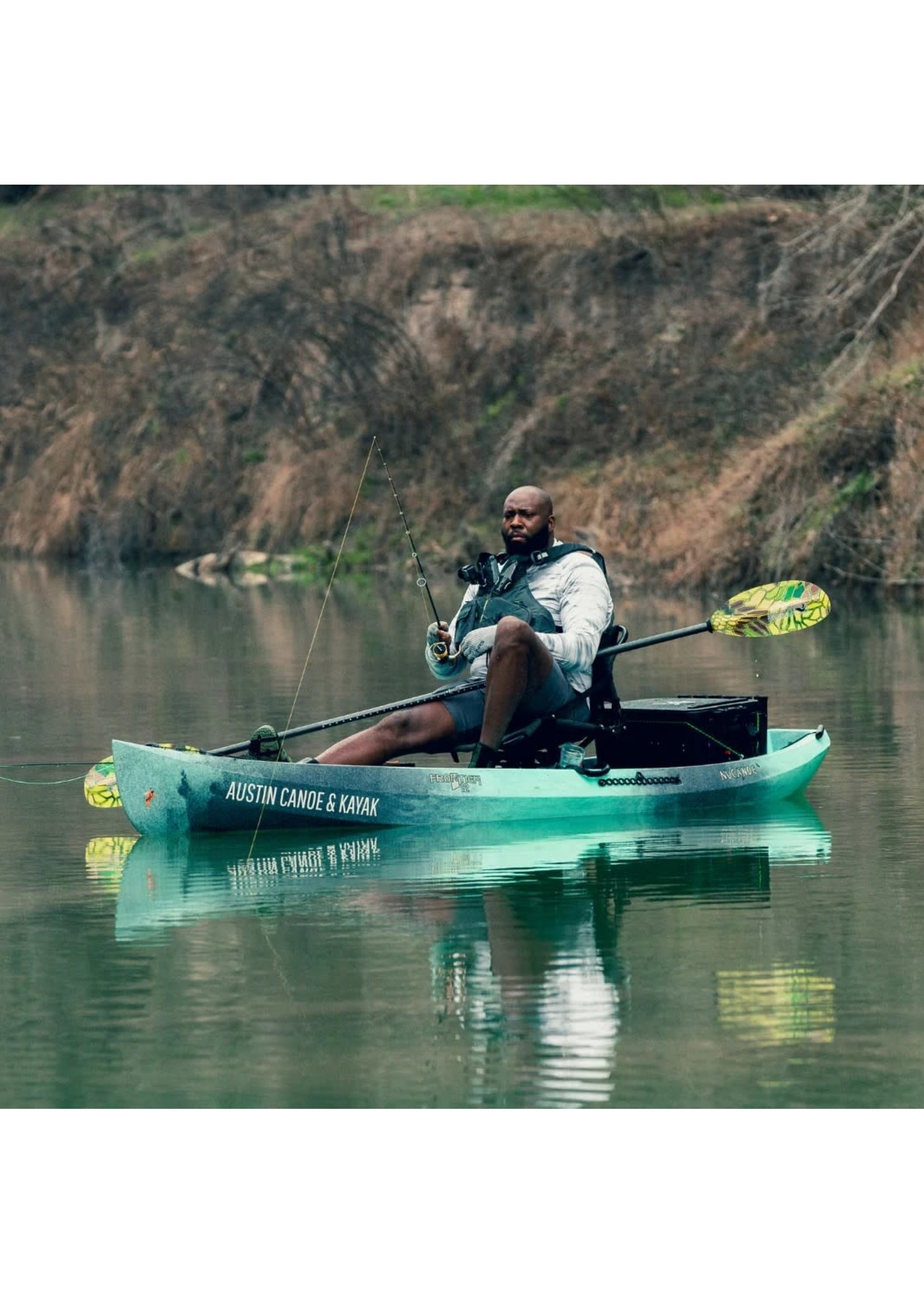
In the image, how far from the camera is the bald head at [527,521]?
11.7 meters

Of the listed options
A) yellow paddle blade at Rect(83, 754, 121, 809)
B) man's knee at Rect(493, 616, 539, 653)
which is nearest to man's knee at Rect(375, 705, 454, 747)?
man's knee at Rect(493, 616, 539, 653)

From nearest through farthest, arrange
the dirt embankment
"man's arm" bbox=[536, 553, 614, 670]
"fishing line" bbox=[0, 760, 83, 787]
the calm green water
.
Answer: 1. the calm green water
2. "man's arm" bbox=[536, 553, 614, 670]
3. "fishing line" bbox=[0, 760, 83, 787]
4. the dirt embankment

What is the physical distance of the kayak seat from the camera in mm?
11625

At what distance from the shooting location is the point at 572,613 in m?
11.6

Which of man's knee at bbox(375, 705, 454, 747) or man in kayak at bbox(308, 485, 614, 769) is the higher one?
man in kayak at bbox(308, 485, 614, 769)

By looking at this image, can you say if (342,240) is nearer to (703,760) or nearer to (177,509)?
(177,509)

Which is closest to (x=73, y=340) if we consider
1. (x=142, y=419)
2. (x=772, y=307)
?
(x=142, y=419)

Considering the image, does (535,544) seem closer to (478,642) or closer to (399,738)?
(478,642)

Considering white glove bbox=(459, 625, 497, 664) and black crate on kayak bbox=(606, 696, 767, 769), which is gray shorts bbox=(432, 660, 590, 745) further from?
black crate on kayak bbox=(606, 696, 767, 769)

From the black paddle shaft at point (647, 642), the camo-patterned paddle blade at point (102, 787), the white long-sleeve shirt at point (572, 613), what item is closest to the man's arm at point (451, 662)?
the white long-sleeve shirt at point (572, 613)

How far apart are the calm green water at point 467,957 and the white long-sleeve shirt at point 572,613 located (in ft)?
2.62

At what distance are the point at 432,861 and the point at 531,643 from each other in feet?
3.71

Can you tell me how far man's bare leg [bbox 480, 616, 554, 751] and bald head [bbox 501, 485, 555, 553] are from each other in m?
0.48

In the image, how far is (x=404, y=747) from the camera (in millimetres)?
11500
